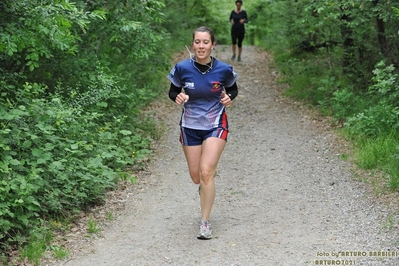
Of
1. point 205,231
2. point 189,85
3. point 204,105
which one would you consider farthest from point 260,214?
point 189,85

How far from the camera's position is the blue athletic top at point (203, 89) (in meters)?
6.11

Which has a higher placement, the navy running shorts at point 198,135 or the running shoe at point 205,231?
the navy running shorts at point 198,135

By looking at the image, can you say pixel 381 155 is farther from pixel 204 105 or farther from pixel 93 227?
pixel 93 227

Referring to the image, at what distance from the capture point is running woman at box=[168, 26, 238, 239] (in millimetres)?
6098

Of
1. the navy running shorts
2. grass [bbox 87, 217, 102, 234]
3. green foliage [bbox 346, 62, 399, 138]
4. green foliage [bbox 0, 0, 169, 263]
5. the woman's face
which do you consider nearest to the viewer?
the woman's face

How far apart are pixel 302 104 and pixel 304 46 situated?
4701 millimetres

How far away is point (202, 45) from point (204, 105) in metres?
0.63

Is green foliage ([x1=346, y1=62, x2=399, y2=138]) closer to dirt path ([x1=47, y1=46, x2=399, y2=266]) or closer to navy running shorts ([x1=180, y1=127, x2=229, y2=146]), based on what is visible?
dirt path ([x1=47, y1=46, x2=399, y2=266])

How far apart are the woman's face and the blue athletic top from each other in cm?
13

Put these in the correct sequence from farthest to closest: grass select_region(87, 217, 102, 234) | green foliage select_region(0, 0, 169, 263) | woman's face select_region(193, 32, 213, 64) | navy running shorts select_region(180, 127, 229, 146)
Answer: grass select_region(87, 217, 102, 234)
green foliage select_region(0, 0, 169, 263)
navy running shorts select_region(180, 127, 229, 146)
woman's face select_region(193, 32, 213, 64)

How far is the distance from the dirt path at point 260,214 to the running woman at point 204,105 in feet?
1.70

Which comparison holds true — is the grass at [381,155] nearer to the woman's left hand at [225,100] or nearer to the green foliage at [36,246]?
the woman's left hand at [225,100]

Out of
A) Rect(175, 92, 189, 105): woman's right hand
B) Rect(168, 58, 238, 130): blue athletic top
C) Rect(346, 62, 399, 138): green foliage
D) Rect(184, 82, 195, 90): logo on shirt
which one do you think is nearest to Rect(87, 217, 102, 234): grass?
Rect(168, 58, 238, 130): blue athletic top

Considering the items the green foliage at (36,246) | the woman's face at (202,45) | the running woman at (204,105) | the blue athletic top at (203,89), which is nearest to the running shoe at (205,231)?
the running woman at (204,105)
